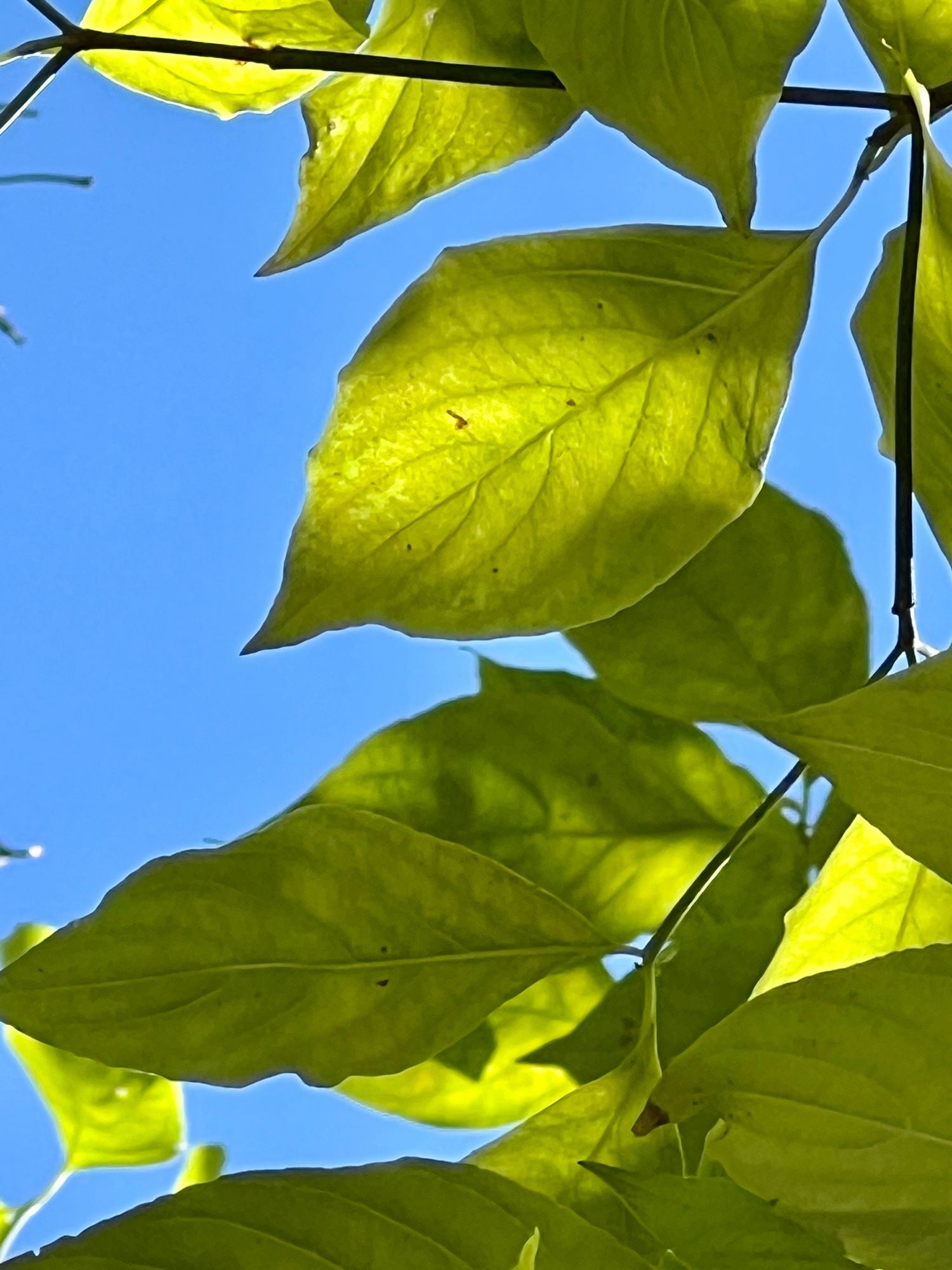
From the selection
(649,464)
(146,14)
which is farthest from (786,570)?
(146,14)

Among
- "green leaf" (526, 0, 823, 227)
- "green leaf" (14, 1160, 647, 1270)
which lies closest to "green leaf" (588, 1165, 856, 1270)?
"green leaf" (14, 1160, 647, 1270)

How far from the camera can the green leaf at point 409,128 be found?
0.71 ft

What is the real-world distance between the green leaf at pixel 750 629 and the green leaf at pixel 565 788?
0.01 meters

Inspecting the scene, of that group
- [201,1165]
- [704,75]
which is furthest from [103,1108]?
[704,75]

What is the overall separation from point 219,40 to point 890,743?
0.63ft

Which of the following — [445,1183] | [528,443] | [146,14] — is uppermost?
[146,14]

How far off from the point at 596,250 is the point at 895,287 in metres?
0.05

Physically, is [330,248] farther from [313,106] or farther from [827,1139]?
[827,1139]

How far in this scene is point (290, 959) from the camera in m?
0.17

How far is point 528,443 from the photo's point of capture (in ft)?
0.62

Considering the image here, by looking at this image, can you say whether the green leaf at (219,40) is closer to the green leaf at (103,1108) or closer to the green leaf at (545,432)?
the green leaf at (545,432)

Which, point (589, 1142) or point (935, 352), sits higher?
point (935, 352)

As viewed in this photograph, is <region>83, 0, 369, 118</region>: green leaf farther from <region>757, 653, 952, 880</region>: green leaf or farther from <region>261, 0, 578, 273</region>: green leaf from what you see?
<region>757, 653, 952, 880</region>: green leaf

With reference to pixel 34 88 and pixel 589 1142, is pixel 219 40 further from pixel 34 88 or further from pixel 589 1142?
pixel 589 1142
